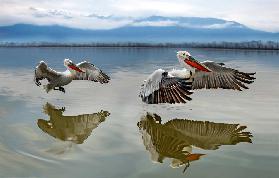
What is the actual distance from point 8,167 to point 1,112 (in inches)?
220

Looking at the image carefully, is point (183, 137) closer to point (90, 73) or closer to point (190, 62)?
point (190, 62)

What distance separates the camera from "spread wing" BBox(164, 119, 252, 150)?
10.1 metres

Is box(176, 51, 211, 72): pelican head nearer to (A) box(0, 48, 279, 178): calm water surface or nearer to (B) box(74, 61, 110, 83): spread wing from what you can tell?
(A) box(0, 48, 279, 178): calm water surface

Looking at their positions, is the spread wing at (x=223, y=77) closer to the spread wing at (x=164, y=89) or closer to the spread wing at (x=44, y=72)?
the spread wing at (x=164, y=89)

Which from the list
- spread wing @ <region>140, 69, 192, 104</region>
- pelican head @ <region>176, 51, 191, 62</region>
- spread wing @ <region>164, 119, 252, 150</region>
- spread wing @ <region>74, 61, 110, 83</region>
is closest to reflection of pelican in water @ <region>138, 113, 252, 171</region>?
spread wing @ <region>164, 119, 252, 150</region>

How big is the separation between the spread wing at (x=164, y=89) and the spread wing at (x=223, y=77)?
201 cm

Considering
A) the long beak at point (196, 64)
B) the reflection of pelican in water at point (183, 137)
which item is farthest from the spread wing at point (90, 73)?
the reflection of pelican in water at point (183, 137)

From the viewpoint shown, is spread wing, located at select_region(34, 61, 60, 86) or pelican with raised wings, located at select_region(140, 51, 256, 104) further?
spread wing, located at select_region(34, 61, 60, 86)

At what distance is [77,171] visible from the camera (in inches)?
322

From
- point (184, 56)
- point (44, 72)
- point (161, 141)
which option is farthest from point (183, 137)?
point (44, 72)

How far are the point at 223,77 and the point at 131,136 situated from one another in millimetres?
3902

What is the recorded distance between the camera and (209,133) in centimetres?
1094

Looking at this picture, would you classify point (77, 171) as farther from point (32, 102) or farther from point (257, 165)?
point (32, 102)

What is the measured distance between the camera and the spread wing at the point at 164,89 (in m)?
11.1
